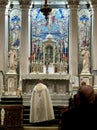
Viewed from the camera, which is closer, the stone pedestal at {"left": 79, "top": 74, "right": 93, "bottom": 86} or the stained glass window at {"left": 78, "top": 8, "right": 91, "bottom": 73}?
the stone pedestal at {"left": 79, "top": 74, "right": 93, "bottom": 86}

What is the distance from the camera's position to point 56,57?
25906 mm

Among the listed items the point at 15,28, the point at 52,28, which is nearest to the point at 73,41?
the point at 52,28

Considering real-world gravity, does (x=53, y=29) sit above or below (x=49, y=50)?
above

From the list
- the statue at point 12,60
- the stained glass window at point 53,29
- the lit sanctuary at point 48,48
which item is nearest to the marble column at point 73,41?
the lit sanctuary at point 48,48

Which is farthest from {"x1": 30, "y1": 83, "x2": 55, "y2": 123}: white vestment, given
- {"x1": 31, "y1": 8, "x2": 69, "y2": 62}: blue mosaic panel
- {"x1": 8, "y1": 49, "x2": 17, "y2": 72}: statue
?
{"x1": 31, "y1": 8, "x2": 69, "y2": 62}: blue mosaic panel

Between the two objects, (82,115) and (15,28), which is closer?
(82,115)

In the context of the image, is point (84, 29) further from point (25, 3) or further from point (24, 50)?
point (24, 50)

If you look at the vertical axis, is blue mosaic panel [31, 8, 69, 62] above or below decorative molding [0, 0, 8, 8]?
below

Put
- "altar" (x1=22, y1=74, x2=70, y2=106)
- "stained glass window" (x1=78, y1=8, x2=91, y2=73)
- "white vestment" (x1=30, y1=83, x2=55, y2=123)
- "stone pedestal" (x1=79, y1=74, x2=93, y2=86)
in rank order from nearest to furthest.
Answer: "white vestment" (x1=30, y1=83, x2=55, y2=123), "altar" (x1=22, y1=74, x2=70, y2=106), "stone pedestal" (x1=79, y1=74, x2=93, y2=86), "stained glass window" (x1=78, y1=8, x2=91, y2=73)

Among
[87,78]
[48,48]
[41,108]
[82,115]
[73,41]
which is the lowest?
[41,108]

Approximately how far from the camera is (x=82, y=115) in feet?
13.4

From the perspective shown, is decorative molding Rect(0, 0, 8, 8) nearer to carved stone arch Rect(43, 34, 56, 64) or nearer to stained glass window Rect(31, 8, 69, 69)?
stained glass window Rect(31, 8, 69, 69)

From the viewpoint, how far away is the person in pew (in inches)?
158

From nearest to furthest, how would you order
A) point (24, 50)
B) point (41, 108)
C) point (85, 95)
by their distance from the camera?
point (85, 95)
point (41, 108)
point (24, 50)
